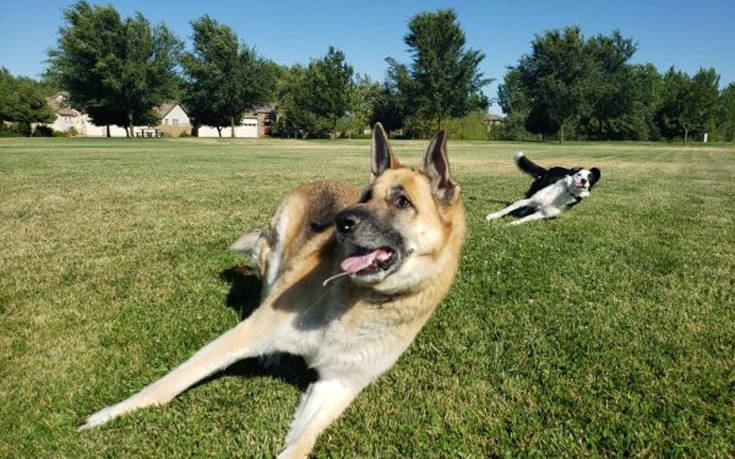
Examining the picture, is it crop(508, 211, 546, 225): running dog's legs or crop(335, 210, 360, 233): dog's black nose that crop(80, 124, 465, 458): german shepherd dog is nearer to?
crop(335, 210, 360, 233): dog's black nose

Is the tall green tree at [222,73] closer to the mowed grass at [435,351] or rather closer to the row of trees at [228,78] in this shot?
the row of trees at [228,78]

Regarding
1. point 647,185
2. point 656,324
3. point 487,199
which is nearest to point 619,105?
point 647,185

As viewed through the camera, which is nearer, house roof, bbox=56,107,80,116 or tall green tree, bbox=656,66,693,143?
tall green tree, bbox=656,66,693,143

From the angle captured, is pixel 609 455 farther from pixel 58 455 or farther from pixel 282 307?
pixel 58 455

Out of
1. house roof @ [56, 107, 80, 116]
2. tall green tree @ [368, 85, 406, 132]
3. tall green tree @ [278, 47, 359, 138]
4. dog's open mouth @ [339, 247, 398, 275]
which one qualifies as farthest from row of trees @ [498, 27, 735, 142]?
house roof @ [56, 107, 80, 116]

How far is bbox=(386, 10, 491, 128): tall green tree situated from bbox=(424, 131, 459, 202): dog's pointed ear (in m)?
77.0

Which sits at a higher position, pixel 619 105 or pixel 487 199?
pixel 619 105

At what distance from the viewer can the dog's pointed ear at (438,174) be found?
3.75 meters

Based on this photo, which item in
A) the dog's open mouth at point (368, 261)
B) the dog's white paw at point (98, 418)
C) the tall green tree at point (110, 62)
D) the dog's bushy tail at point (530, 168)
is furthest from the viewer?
the tall green tree at point (110, 62)

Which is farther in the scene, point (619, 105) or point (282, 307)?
point (619, 105)

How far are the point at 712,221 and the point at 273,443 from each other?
37.0ft

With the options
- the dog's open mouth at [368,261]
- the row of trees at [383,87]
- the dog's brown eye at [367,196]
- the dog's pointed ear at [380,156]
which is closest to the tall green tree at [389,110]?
the row of trees at [383,87]

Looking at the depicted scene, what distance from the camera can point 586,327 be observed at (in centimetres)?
493

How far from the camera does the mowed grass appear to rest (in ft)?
10.6
